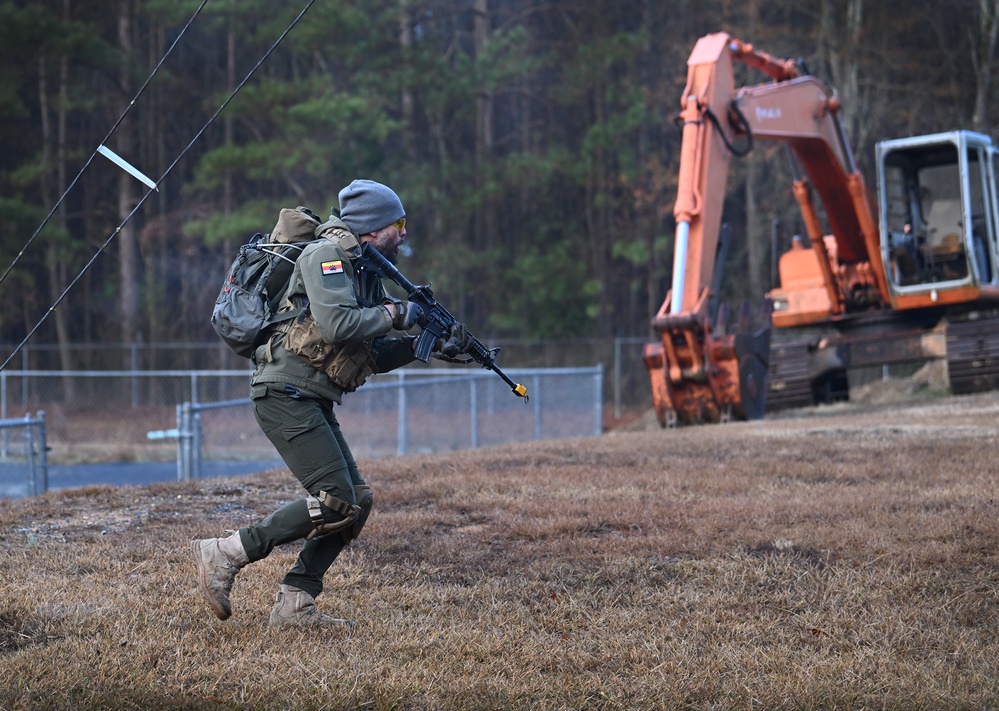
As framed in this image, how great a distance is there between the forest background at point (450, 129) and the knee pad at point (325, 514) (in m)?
24.0

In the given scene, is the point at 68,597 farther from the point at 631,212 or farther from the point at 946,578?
the point at 631,212

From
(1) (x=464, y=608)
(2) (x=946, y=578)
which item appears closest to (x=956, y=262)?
(2) (x=946, y=578)

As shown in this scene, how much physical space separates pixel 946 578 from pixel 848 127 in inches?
1024

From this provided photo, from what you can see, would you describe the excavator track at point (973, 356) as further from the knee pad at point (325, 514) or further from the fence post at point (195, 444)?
the knee pad at point (325, 514)

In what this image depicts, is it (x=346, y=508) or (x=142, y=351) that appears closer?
(x=346, y=508)

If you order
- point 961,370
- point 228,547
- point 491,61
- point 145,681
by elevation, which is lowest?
point 145,681

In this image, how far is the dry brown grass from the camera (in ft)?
14.4

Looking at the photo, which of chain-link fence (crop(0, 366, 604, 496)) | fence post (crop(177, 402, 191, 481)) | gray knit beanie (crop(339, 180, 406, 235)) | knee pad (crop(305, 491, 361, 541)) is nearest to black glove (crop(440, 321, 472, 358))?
gray knit beanie (crop(339, 180, 406, 235))

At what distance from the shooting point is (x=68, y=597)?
553 centimetres

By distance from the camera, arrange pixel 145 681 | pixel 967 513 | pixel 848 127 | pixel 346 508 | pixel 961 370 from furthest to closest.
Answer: pixel 848 127 → pixel 961 370 → pixel 967 513 → pixel 346 508 → pixel 145 681

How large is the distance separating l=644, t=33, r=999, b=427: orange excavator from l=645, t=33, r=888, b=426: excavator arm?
0.02 m

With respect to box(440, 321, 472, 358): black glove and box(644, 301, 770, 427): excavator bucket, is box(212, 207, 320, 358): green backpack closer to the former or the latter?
box(440, 321, 472, 358): black glove

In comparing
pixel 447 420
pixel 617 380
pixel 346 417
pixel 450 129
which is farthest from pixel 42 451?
pixel 450 129

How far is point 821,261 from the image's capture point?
17969 millimetres
